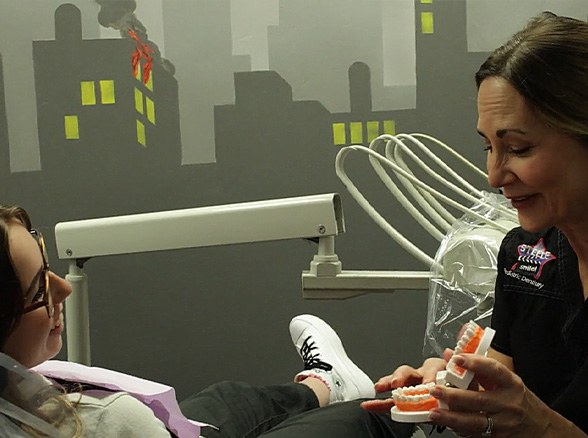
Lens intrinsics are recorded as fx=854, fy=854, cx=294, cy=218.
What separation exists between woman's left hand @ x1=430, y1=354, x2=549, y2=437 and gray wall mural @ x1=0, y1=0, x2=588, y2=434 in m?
1.54

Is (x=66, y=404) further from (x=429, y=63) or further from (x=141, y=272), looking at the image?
(x=429, y=63)

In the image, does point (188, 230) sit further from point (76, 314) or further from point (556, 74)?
point (556, 74)

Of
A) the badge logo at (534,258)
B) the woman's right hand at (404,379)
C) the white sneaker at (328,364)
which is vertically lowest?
the white sneaker at (328,364)

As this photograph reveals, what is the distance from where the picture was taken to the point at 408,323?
9.08 feet

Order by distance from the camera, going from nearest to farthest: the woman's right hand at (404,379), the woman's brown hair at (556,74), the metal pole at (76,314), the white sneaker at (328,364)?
the woman's brown hair at (556,74), the woman's right hand at (404,379), the metal pole at (76,314), the white sneaker at (328,364)

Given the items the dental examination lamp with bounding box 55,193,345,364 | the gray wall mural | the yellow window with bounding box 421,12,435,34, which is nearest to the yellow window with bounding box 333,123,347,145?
the gray wall mural

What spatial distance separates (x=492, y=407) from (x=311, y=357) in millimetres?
858

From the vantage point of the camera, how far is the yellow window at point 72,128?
2.63 m

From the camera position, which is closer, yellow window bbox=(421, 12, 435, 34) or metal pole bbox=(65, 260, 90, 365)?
metal pole bbox=(65, 260, 90, 365)

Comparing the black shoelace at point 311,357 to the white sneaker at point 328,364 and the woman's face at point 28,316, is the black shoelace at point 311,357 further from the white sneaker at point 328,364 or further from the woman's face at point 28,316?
the woman's face at point 28,316

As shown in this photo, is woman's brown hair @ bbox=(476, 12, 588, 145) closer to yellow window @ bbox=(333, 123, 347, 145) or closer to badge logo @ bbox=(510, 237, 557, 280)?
badge logo @ bbox=(510, 237, 557, 280)

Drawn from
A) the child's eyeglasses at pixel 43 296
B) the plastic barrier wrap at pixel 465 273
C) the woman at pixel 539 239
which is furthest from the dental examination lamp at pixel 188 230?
the child's eyeglasses at pixel 43 296

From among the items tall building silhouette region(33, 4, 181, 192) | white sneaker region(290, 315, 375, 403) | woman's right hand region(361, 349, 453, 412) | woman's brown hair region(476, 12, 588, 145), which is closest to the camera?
woman's brown hair region(476, 12, 588, 145)

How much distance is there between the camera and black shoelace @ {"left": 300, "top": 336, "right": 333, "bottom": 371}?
1.94 metres
